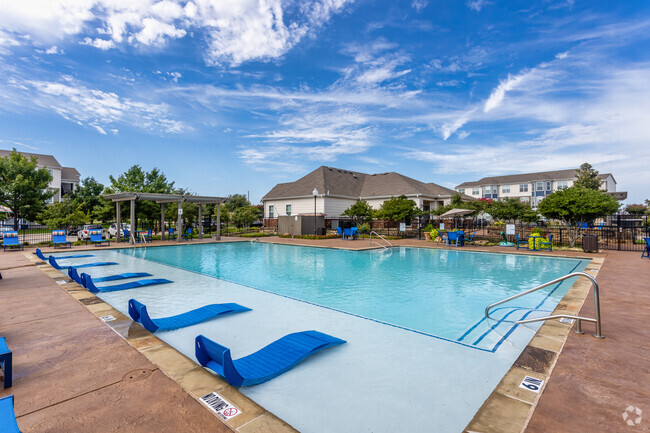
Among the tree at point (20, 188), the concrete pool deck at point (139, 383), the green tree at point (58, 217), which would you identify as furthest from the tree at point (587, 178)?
the tree at point (20, 188)

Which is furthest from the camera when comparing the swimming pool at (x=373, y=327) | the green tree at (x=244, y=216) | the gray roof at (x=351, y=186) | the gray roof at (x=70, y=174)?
the gray roof at (x=70, y=174)

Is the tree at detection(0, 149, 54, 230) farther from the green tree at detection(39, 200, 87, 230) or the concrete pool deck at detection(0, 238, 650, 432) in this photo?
the concrete pool deck at detection(0, 238, 650, 432)

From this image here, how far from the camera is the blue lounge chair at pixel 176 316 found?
4656 millimetres

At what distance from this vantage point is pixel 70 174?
48.3 meters

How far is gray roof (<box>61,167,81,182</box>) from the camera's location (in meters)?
47.3

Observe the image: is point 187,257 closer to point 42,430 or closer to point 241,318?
point 241,318

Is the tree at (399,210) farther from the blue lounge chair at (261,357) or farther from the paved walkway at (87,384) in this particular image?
the paved walkway at (87,384)

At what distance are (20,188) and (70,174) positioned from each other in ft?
115

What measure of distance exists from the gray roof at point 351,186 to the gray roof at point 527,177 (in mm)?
29272

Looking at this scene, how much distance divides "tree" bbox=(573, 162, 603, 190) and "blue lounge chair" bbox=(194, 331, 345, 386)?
1988 inches

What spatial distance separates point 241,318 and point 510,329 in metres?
4.65

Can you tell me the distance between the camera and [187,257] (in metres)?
14.5

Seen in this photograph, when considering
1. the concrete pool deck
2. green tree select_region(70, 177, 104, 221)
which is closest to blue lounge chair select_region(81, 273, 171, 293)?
the concrete pool deck

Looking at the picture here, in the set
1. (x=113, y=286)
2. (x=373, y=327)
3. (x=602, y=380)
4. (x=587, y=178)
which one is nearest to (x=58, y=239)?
(x=113, y=286)
